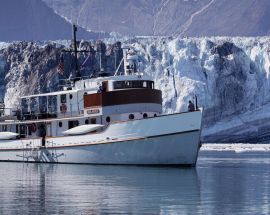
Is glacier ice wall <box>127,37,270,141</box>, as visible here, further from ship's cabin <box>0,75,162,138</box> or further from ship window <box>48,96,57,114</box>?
ship's cabin <box>0,75,162,138</box>

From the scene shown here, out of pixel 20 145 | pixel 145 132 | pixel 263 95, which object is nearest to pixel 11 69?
pixel 263 95

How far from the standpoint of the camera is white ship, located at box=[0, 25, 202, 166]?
1708 inches

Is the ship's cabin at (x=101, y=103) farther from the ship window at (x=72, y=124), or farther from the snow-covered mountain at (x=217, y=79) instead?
the snow-covered mountain at (x=217, y=79)

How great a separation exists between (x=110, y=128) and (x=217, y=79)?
51522mm

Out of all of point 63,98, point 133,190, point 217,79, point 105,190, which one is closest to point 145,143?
point 63,98

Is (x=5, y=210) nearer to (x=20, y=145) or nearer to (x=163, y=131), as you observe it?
(x=163, y=131)

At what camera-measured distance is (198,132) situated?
43.5m

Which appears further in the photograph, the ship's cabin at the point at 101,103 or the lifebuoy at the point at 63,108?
the lifebuoy at the point at 63,108

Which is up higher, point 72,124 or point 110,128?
point 72,124

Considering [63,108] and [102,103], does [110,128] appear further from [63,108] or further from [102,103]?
[63,108]

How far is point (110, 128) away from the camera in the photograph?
1742 inches

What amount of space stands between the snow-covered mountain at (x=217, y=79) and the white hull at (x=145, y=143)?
145ft

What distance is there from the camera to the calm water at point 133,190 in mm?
26656

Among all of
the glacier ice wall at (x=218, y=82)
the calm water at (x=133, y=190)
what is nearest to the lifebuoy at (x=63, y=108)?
the calm water at (x=133, y=190)
